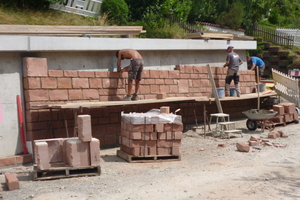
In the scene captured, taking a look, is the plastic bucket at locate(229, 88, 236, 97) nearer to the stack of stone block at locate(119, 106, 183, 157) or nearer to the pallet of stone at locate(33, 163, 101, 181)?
the stack of stone block at locate(119, 106, 183, 157)

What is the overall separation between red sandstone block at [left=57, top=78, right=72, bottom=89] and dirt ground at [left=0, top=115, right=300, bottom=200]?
185 centimetres

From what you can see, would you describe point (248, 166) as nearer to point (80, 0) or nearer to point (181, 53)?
point (181, 53)

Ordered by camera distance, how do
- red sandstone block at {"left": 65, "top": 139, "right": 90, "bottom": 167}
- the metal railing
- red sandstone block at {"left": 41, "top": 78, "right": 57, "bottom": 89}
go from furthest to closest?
the metal railing, red sandstone block at {"left": 41, "top": 78, "right": 57, "bottom": 89}, red sandstone block at {"left": 65, "top": 139, "right": 90, "bottom": 167}

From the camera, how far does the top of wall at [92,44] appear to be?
10281 mm

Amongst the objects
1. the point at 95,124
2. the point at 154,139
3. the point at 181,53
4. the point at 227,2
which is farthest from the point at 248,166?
the point at 227,2

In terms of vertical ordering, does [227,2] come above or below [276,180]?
above

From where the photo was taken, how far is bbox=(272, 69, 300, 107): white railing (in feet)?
56.5

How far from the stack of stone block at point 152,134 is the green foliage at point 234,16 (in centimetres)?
1929

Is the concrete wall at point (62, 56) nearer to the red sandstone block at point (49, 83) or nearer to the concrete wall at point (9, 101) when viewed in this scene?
the concrete wall at point (9, 101)

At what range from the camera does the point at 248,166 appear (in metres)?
9.81

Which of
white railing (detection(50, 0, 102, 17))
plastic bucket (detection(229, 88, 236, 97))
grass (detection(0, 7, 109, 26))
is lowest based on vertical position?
plastic bucket (detection(229, 88, 236, 97))

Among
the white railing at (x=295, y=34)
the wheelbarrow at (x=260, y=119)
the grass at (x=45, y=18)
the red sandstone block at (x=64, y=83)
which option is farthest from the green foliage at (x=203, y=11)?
the red sandstone block at (x=64, y=83)

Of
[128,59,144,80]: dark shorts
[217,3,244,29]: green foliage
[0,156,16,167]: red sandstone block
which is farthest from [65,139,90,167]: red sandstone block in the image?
[217,3,244,29]: green foliage

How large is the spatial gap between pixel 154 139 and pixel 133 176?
4.53ft
